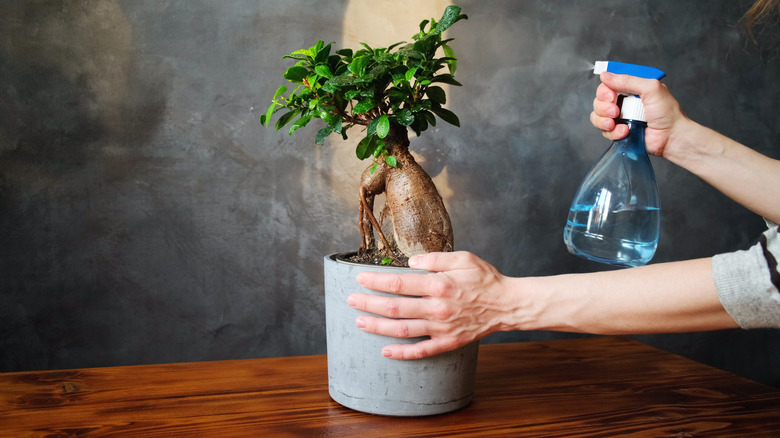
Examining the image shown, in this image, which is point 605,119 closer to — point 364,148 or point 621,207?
point 621,207

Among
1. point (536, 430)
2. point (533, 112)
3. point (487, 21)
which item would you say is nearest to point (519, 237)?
point (533, 112)

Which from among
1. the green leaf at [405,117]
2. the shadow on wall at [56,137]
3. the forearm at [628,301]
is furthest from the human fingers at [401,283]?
the shadow on wall at [56,137]

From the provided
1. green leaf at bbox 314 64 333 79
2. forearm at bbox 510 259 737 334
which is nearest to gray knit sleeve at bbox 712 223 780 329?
forearm at bbox 510 259 737 334

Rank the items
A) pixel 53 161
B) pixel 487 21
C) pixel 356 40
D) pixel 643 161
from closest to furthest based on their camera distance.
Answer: pixel 643 161, pixel 53 161, pixel 356 40, pixel 487 21

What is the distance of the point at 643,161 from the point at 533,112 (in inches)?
33.6

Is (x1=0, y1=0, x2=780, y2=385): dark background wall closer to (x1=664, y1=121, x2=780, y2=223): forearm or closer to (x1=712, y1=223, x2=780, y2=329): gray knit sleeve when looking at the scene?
(x1=664, y1=121, x2=780, y2=223): forearm

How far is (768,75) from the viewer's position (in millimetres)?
1854

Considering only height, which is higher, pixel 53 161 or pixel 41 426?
pixel 53 161

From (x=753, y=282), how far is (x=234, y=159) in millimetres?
1196

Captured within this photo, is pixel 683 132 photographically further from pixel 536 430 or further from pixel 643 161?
pixel 536 430

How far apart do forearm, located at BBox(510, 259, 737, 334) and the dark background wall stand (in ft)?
2.89

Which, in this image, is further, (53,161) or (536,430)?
(53,161)

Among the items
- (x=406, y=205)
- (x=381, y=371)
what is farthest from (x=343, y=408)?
(x=406, y=205)

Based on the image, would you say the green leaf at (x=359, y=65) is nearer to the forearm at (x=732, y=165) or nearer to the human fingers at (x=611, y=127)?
the human fingers at (x=611, y=127)
